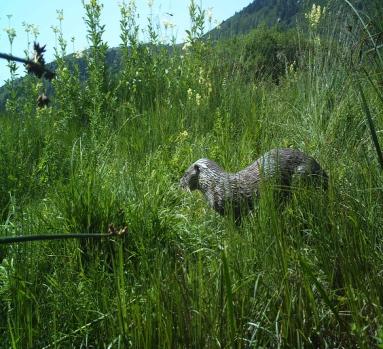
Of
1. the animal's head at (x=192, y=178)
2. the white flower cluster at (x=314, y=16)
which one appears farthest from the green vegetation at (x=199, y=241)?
the white flower cluster at (x=314, y=16)

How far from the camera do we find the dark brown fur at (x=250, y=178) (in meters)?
2.88

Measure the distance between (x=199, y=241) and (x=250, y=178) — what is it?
0.58 metres

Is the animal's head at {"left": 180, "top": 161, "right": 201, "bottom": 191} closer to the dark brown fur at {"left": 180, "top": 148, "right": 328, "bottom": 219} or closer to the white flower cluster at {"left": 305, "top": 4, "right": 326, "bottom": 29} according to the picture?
the dark brown fur at {"left": 180, "top": 148, "right": 328, "bottom": 219}

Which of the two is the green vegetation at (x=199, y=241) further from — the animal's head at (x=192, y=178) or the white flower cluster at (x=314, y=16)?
the white flower cluster at (x=314, y=16)

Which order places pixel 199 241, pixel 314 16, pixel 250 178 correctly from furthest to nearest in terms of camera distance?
pixel 314 16
pixel 250 178
pixel 199 241

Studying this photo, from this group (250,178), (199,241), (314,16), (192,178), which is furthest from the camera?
(314,16)

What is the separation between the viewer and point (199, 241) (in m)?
2.72

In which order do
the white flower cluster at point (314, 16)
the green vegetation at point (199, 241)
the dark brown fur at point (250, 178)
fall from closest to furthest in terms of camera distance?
1. the green vegetation at point (199, 241)
2. the dark brown fur at point (250, 178)
3. the white flower cluster at point (314, 16)

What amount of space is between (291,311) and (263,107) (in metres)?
3.80

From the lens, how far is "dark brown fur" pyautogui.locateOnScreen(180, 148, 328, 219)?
2.88m

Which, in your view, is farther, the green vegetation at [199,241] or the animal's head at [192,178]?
the animal's head at [192,178]

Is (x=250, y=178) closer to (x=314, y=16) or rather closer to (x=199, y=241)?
(x=199, y=241)

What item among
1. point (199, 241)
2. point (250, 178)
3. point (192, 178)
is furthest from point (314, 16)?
point (199, 241)

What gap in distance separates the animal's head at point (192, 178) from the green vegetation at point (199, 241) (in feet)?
0.35
